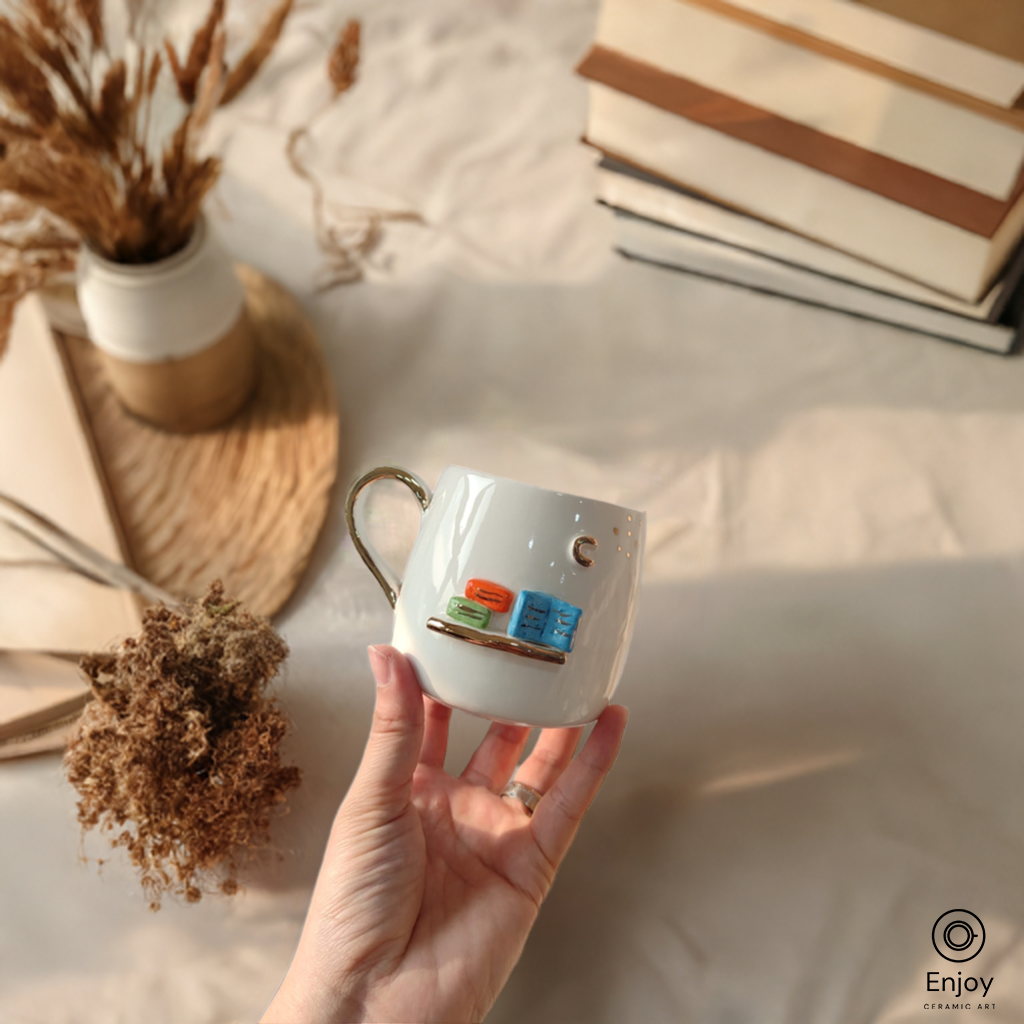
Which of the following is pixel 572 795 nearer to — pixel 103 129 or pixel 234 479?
pixel 234 479

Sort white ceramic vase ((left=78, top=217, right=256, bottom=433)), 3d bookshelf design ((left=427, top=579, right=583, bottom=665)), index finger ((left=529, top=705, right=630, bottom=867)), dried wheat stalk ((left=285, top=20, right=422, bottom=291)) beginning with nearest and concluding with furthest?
3d bookshelf design ((left=427, top=579, right=583, bottom=665)) → index finger ((left=529, top=705, right=630, bottom=867)) → white ceramic vase ((left=78, top=217, right=256, bottom=433)) → dried wheat stalk ((left=285, top=20, right=422, bottom=291))

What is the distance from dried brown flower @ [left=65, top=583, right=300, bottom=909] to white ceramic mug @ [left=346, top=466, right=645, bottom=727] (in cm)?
12

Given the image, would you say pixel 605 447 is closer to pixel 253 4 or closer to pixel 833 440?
pixel 833 440

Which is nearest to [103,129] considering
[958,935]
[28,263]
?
[28,263]

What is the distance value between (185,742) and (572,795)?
0.24 m

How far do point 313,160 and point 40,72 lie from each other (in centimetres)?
40

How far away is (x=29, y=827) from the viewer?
65cm

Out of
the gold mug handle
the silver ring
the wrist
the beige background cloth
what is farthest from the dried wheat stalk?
the wrist

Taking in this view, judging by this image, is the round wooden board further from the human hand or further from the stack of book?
the stack of book

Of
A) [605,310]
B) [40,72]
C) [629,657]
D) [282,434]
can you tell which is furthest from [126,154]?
[629,657]

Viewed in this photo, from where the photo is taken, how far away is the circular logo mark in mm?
614

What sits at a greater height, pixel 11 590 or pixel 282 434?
pixel 282 434

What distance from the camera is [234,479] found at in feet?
2.59

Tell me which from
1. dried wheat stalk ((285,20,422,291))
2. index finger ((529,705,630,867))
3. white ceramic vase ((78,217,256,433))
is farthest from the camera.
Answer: dried wheat stalk ((285,20,422,291))
